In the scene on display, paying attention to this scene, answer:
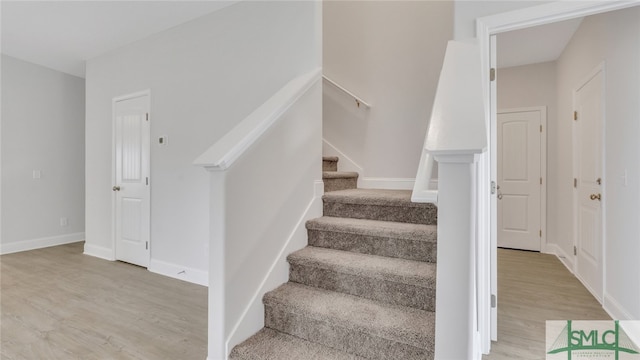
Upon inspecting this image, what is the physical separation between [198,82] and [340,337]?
A: 2.81 metres

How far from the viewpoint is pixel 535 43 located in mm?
3740

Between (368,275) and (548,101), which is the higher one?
(548,101)

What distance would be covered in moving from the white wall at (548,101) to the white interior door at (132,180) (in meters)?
5.13

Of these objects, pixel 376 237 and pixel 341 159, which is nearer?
pixel 376 237

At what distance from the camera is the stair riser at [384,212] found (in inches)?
83.8

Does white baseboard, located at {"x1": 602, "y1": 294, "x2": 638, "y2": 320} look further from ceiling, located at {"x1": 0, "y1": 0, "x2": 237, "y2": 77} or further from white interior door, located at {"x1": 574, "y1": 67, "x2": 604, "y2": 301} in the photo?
ceiling, located at {"x1": 0, "y1": 0, "x2": 237, "y2": 77}

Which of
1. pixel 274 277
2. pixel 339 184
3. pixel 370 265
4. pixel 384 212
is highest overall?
pixel 339 184

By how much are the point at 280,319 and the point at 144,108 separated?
10.2ft

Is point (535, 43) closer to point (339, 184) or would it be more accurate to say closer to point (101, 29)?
point (339, 184)

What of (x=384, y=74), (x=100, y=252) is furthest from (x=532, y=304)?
(x=100, y=252)

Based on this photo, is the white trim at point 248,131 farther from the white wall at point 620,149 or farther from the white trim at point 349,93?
the white wall at point 620,149

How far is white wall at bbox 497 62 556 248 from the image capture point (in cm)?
431

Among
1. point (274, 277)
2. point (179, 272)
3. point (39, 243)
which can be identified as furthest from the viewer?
point (39, 243)

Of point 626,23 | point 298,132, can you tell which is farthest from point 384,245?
point 626,23
